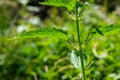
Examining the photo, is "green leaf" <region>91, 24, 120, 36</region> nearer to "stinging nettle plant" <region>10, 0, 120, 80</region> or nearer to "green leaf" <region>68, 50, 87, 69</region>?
"stinging nettle plant" <region>10, 0, 120, 80</region>

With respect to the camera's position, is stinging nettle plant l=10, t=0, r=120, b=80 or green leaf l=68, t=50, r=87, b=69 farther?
green leaf l=68, t=50, r=87, b=69

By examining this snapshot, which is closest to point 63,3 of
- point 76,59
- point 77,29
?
point 77,29

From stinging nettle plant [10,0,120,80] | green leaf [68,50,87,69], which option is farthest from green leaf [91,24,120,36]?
green leaf [68,50,87,69]

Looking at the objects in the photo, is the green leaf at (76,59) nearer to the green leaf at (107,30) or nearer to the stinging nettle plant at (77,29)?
the stinging nettle plant at (77,29)

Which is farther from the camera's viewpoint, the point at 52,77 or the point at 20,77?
the point at 20,77

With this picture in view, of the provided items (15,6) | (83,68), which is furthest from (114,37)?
(15,6)

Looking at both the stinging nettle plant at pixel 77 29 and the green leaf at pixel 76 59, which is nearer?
the stinging nettle plant at pixel 77 29

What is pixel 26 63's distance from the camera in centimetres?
244

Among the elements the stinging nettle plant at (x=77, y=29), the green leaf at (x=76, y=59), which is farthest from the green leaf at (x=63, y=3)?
the green leaf at (x=76, y=59)

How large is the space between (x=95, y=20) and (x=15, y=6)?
1.97 m

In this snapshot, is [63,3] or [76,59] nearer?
[63,3]

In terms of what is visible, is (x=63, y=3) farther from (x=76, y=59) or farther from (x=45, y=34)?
(x=76, y=59)

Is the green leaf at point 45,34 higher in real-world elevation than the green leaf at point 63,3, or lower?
lower

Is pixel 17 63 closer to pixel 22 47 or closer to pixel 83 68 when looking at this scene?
pixel 22 47
